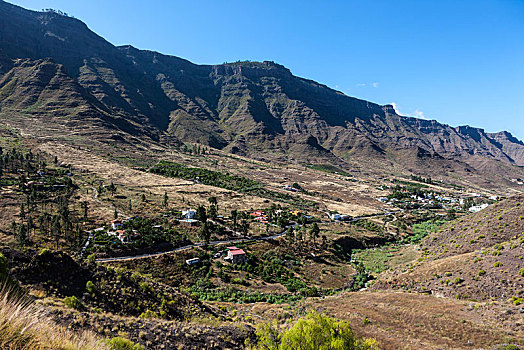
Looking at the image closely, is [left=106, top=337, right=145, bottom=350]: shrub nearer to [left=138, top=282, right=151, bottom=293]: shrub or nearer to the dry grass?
the dry grass

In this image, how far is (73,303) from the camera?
1481cm

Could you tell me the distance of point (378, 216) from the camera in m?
92.6

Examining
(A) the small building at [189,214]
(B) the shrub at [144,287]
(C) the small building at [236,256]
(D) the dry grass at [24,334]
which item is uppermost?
(D) the dry grass at [24,334]

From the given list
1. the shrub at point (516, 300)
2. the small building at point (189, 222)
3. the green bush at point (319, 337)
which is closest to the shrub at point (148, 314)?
the green bush at point (319, 337)

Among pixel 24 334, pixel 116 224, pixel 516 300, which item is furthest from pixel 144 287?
pixel 116 224

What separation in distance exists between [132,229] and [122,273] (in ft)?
114

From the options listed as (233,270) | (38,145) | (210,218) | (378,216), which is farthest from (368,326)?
(38,145)

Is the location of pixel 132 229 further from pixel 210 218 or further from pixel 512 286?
pixel 512 286

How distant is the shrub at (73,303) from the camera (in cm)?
1461

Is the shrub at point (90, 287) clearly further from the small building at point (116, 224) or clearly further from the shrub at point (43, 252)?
the small building at point (116, 224)

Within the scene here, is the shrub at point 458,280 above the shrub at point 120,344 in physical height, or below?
below

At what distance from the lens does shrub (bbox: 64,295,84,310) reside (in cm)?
1461

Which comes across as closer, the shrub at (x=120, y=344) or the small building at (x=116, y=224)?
the shrub at (x=120, y=344)

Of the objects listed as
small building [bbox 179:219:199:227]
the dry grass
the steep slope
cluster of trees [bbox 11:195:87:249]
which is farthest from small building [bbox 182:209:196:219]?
the dry grass
